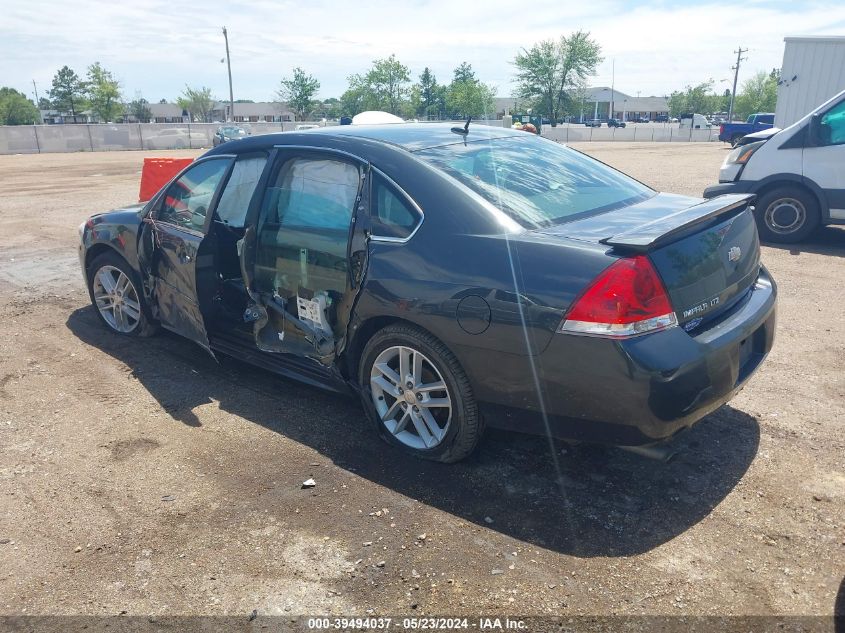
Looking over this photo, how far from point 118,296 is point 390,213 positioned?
305cm

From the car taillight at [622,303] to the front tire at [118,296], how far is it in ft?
12.1

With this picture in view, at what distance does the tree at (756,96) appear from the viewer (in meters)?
94.2

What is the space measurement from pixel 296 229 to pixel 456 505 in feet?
6.18

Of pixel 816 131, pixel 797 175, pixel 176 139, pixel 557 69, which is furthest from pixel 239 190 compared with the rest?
pixel 557 69

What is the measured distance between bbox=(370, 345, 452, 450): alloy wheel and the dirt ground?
161mm

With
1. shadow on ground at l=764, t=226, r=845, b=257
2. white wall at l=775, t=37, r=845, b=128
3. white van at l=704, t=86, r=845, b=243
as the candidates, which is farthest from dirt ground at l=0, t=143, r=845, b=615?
white wall at l=775, t=37, r=845, b=128

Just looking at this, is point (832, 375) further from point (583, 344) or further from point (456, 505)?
point (456, 505)

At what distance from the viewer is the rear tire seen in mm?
8312

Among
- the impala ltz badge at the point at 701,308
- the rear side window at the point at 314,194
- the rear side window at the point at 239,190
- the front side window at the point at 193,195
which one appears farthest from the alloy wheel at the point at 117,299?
the impala ltz badge at the point at 701,308

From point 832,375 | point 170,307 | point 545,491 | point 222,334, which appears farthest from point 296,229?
point 832,375

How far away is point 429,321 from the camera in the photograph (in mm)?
3172

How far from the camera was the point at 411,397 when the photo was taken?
3426 millimetres

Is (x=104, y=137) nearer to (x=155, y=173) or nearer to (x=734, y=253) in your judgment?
(x=155, y=173)

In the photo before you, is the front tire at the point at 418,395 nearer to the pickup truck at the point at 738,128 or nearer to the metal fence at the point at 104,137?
the metal fence at the point at 104,137
